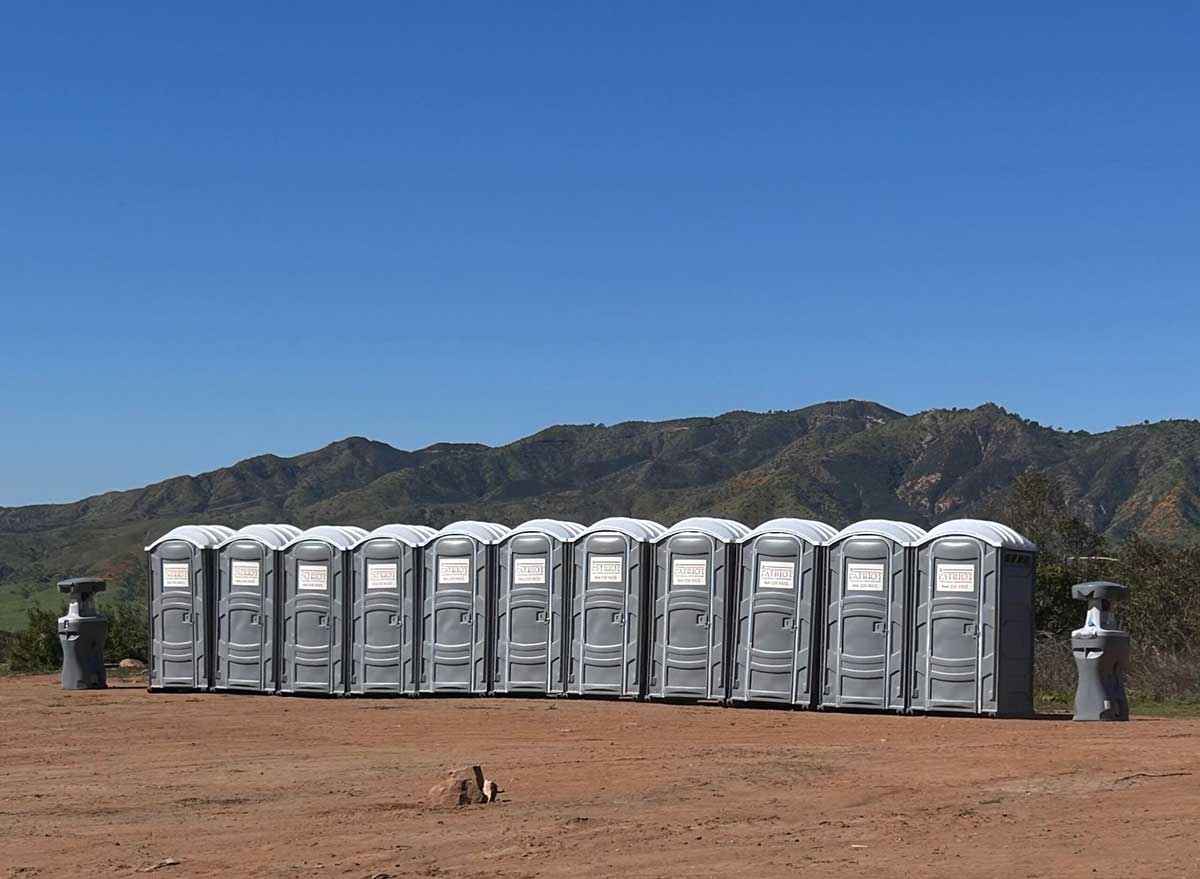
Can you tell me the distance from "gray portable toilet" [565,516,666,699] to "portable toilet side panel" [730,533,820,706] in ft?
4.06

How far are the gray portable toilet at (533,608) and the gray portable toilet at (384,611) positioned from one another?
1.13 meters

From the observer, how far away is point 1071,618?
81.9 ft

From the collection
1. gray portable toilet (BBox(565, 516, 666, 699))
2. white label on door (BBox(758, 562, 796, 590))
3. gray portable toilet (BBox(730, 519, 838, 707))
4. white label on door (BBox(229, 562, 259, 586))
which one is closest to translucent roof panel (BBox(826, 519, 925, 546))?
gray portable toilet (BBox(730, 519, 838, 707))

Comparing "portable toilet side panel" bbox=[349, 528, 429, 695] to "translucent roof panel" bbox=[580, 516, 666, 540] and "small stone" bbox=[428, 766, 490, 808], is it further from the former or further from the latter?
"small stone" bbox=[428, 766, 490, 808]

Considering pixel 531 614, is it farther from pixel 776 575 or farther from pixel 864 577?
pixel 864 577

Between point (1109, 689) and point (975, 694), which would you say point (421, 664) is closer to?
point (975, 694)

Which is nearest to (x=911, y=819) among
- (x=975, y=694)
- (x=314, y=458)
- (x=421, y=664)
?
(x=975, y=694)

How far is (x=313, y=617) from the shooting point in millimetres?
21062

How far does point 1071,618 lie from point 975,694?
787 cm

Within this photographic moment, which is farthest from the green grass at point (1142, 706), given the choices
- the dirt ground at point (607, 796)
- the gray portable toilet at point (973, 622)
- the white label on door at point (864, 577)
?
the white label on door at point (864, 577)

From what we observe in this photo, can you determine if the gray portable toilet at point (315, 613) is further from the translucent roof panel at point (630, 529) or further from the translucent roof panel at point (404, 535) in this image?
the translucent roof panel at point (630, 529)

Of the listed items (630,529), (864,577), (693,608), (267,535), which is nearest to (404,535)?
(267,535)

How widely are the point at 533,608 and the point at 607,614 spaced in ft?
3.12

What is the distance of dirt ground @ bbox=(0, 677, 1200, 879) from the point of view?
9258 mm
